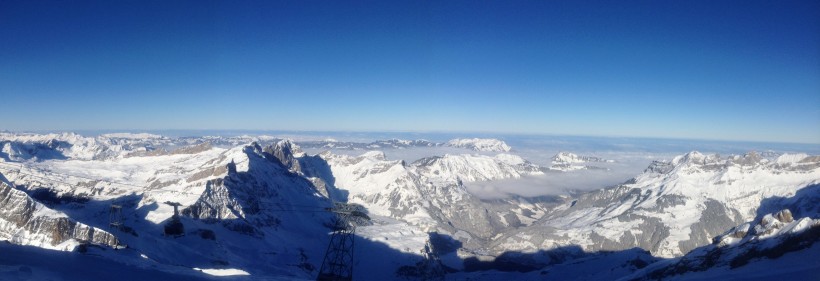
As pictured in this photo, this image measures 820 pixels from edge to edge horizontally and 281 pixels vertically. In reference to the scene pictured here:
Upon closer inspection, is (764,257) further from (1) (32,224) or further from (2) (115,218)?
(2) (115,218)

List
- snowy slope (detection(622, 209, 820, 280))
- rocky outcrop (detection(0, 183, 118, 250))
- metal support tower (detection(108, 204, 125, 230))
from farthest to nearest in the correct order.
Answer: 1. rocky outcrop (detection(0, 183, 118, 250))
2. metal support tower (detection(108, 204, 125, 230))
3. snowy slope (detection(622, 209, 820, 280))

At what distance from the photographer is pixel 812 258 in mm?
51812

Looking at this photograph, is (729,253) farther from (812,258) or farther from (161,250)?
(161,250)

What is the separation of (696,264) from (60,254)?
86152 millimetres

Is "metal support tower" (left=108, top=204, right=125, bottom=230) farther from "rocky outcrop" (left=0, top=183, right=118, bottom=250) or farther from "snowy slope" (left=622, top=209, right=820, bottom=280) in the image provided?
"snowy slope" (left=622, top=209, right=820, bottom=280)

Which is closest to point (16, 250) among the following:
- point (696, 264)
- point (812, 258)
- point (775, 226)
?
point (812, 258)

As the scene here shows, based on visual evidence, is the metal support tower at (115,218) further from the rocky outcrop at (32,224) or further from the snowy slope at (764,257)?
the snowy slope at (764,257)

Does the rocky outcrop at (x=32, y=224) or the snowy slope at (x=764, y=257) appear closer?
the snowy slope at (x=764, y=257)

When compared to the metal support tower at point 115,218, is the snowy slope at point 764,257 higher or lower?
higher

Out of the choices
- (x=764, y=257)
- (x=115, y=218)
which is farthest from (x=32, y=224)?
(x=764, y=257)

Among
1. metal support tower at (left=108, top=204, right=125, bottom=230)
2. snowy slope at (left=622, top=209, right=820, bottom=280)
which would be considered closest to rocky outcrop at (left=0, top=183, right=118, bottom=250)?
metal support tower at (left=108, top=204, right=125, bottom=230)

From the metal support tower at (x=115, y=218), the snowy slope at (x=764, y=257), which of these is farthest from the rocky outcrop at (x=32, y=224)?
the snowy slope at (x=764, y=257)

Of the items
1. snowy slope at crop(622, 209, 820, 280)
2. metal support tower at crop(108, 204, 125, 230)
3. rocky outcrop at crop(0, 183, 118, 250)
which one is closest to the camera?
snowy slope at crop(622, 209, 820, 280)

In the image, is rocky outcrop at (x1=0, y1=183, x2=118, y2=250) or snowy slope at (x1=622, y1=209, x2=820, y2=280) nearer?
snowy slope at (x1=622, y1=209, x2=820, y2=280)
